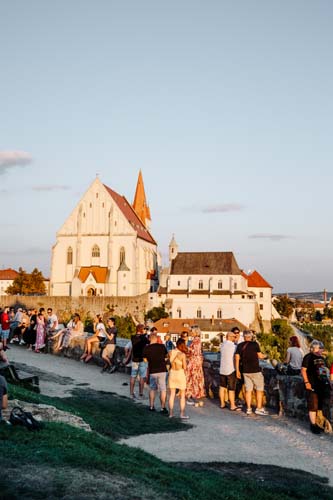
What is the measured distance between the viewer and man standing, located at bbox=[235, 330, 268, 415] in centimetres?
1202

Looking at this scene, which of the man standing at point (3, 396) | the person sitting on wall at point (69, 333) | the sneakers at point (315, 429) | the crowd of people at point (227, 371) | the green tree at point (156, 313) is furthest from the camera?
the green tree at point (156, 313)

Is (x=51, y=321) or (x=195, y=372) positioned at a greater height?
(x=51, y=321)

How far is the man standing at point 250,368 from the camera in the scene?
1202 cm

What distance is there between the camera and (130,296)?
3044 inches

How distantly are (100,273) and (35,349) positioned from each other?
59630mm

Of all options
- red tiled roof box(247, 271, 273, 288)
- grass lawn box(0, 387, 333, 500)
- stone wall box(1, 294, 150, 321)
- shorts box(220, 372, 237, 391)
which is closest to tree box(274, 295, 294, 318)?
red tiled roof box(247, 271, 273, 288)

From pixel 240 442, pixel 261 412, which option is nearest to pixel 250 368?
pixel 261 412

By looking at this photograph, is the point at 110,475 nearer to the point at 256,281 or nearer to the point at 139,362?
the point at 139,362

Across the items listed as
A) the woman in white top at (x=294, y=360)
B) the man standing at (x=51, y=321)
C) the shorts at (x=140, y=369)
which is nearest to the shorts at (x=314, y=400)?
the woman in white top at (x=294, y=360)

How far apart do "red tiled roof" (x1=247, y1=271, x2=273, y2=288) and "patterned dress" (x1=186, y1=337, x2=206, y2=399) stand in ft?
281

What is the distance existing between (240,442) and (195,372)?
12.3 ft

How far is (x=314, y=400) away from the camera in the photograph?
10.4m

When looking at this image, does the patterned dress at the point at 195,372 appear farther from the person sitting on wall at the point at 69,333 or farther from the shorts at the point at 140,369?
the person sitting on wall at the point at 69,333

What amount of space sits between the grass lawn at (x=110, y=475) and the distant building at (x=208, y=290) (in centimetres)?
7455
